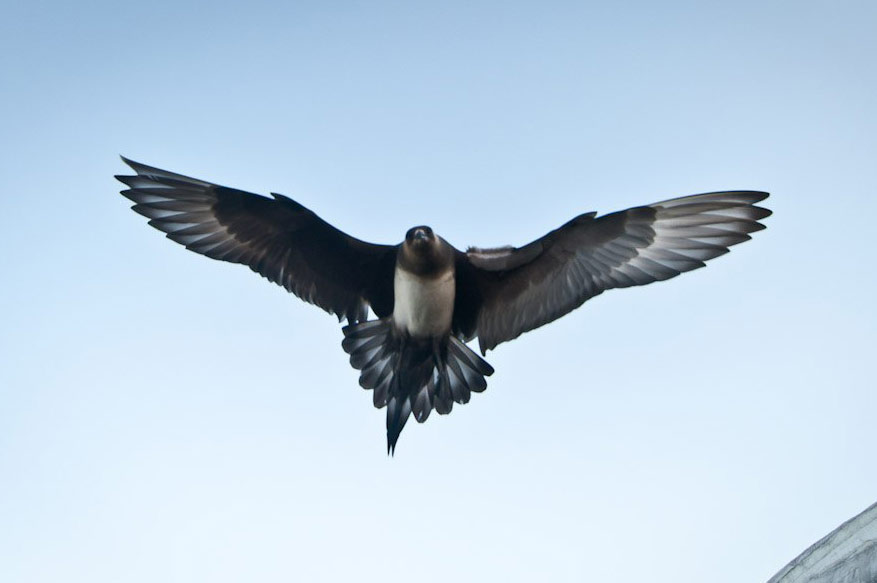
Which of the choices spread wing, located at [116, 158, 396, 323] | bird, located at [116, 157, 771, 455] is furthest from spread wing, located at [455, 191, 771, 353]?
spread wing, located at [116, 158, 396, 323]

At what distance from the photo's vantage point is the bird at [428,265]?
7301 mm

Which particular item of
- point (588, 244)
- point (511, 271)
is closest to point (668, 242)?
point (588, 244)

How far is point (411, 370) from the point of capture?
7.46 metres

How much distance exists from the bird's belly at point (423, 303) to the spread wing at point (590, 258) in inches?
11.6

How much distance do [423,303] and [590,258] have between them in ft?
4.13

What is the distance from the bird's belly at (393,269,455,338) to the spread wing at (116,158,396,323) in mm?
337

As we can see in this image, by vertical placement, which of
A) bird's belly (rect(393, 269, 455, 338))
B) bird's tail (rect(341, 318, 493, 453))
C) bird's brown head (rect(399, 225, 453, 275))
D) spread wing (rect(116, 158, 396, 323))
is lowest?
bird's tail (rect(341, 318, 493, 453))

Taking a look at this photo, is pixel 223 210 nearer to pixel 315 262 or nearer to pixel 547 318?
pixel 315 262

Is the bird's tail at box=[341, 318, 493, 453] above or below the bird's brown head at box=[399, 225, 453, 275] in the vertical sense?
below

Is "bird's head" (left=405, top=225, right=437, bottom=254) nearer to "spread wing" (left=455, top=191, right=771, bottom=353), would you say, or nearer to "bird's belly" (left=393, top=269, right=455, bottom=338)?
"bird's belly" (left=393, top=269, right=455, bottom=338)

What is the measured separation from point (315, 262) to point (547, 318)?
5.69 feet

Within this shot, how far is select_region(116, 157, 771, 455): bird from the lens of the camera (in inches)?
287

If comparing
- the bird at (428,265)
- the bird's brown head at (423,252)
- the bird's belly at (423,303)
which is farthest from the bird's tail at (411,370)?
the bird's brown head at (423,252)

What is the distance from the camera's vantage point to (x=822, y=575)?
400cm
